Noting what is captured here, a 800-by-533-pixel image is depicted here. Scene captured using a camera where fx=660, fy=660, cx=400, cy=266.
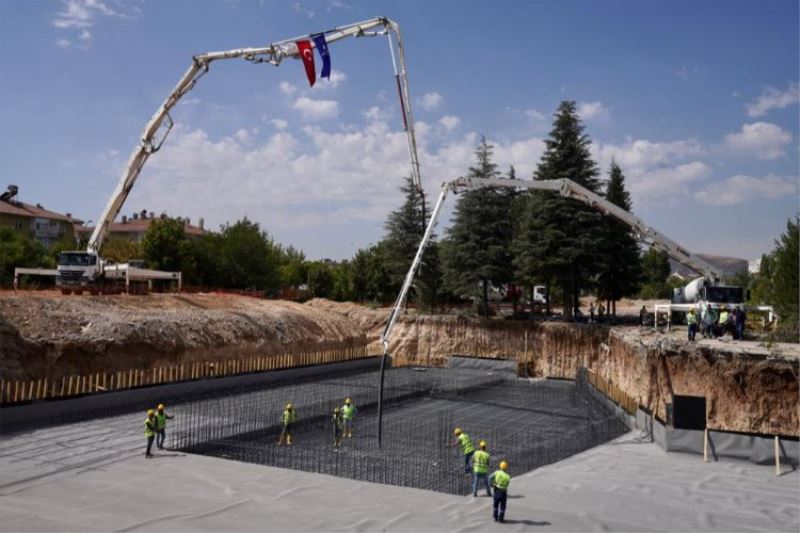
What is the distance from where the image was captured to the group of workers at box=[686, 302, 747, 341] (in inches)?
1015

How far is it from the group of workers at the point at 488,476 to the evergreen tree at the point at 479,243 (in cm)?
2687

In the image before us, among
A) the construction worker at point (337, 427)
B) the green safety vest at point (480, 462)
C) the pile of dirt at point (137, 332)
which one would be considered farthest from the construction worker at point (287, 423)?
the pile of dirt at point (137, 332)

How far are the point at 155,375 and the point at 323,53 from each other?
16.0m

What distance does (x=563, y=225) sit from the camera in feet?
130

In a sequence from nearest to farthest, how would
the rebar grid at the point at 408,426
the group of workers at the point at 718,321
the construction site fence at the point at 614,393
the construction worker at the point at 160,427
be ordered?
the rebar grid at the point at 408,426
the construction worker at the point at 160,427
the construction site fence at the point at 614,393
the group of workers at the point at 718,321

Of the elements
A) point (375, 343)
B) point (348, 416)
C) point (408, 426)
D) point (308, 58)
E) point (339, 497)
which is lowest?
point (408, 426)

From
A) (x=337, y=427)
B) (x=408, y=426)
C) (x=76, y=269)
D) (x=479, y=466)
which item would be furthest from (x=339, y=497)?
(x=76, y=269)

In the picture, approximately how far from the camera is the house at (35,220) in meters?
66.2

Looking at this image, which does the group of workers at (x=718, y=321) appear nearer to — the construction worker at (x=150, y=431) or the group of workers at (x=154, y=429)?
the group of workers at (x=154, y=429)

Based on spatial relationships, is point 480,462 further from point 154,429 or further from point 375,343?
point 375,343

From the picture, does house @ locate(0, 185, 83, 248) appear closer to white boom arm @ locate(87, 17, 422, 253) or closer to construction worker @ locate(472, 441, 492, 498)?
white boom arm @ locate(87, 17, 422, 253)

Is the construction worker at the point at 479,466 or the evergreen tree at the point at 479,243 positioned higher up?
the evergreen tree at the point at 479,243

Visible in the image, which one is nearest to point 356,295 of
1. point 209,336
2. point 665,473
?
point 209,336

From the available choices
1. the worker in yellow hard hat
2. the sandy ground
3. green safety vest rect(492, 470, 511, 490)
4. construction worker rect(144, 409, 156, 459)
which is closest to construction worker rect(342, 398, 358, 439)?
the worker in yellow hard hat
